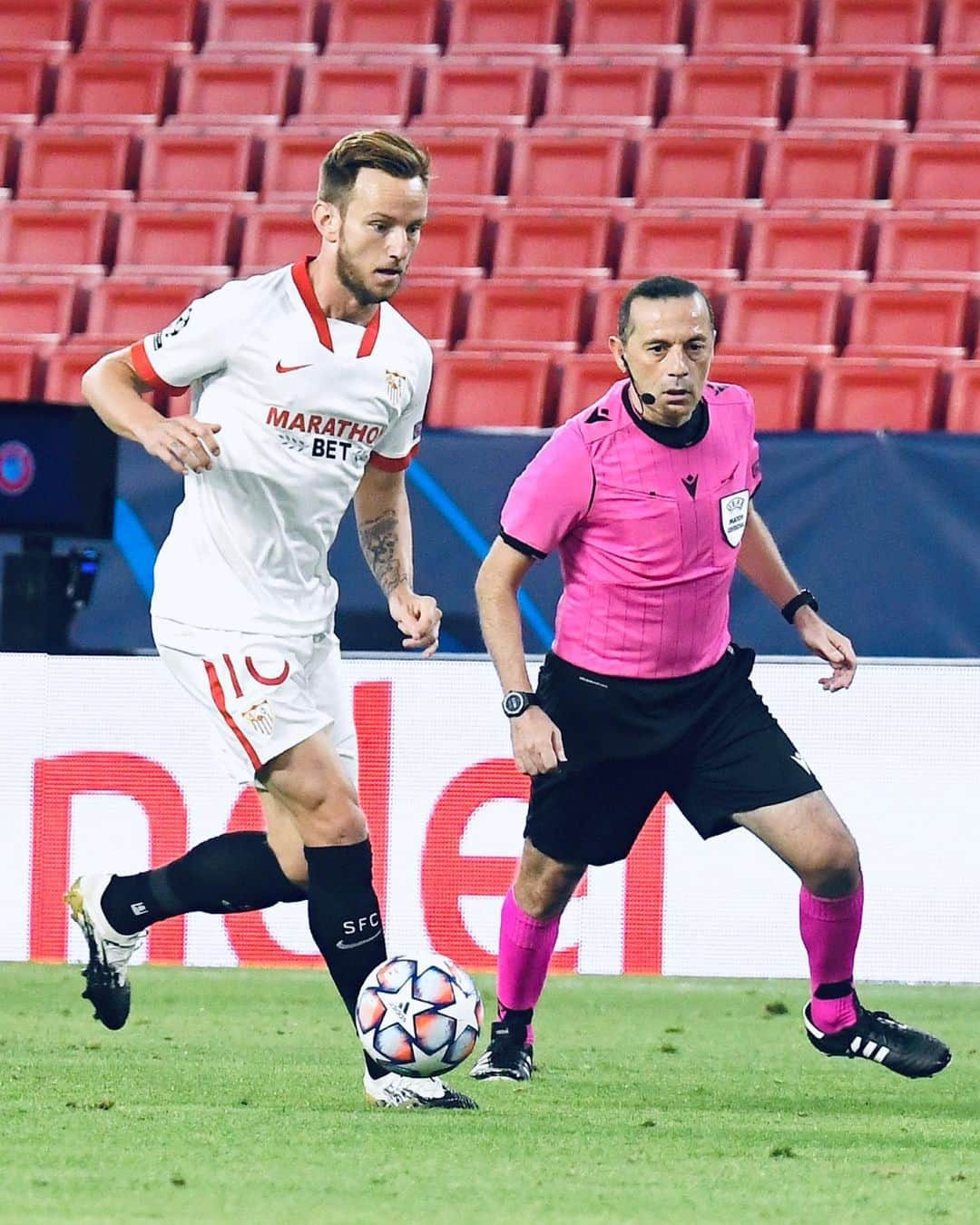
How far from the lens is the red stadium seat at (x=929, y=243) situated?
10516 mm

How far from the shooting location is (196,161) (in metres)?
11.9

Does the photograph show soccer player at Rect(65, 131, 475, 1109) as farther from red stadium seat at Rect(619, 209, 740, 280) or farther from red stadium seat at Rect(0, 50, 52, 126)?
red stadium seat at Rect(0, 50, 52, 126)

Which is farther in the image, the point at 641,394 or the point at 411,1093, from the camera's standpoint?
the point at 641,394

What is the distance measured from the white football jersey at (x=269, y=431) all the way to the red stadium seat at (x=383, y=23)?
26.9 ft

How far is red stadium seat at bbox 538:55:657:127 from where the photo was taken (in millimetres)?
11773

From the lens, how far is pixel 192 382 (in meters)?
4.59

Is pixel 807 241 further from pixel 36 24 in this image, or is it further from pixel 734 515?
pixel 734 515

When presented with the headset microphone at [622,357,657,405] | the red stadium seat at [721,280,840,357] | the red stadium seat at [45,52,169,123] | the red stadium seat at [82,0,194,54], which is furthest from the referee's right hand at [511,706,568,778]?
the red stadium seat at [82,0,194,54]

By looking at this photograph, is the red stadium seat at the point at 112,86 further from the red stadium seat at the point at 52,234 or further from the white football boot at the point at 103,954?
the white football boot at the point at 103,954

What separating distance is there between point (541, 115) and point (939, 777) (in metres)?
6.23

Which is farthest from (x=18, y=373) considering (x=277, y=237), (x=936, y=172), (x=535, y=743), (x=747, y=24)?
(x=535, y=743)

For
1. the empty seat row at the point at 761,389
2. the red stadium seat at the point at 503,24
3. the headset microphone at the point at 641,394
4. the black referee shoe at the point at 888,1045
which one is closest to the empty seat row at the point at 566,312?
the empty seat row at the point at 761,389

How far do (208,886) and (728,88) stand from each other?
25.4 ft

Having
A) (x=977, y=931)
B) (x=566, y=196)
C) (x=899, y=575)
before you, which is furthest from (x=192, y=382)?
(x=566, y=196)
